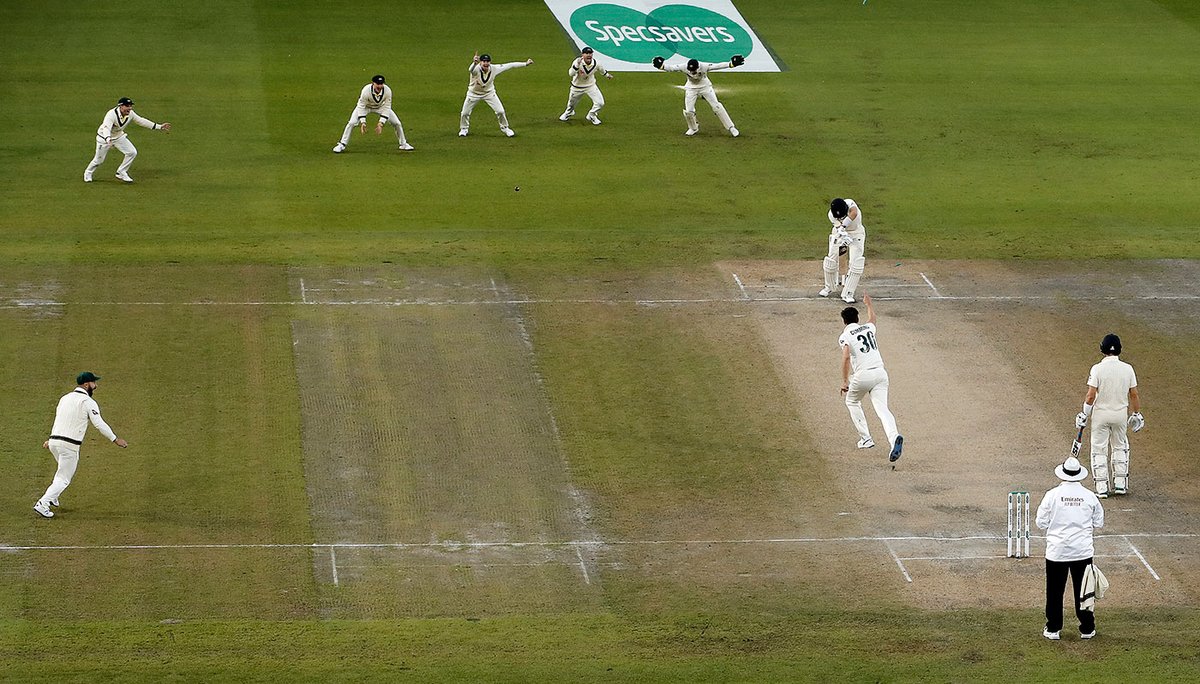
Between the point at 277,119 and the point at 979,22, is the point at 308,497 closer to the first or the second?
the point at 277,119

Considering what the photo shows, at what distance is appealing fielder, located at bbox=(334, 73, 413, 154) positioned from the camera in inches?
1403

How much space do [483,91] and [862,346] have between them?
17498 mm

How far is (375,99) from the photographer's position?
3584 centimetres

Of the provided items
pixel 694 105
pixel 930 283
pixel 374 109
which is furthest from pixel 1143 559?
pixel 374 109

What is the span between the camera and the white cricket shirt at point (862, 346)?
21.8 meters

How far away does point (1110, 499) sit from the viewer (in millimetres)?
21609

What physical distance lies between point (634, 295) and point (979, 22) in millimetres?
21790

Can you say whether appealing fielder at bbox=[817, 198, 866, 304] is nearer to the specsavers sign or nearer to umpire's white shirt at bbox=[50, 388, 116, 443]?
umpire's white shirt at bbox=[50, 388, 116, 443]

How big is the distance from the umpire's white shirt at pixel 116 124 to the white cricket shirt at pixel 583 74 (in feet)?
30.3

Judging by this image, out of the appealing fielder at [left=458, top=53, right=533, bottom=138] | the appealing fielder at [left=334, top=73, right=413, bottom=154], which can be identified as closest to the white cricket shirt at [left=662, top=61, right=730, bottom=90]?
Answer: the appealing fielder at [left=458, top=53, right=533, bottom=138]

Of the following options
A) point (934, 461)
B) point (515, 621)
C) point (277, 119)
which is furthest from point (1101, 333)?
point (277, 119)

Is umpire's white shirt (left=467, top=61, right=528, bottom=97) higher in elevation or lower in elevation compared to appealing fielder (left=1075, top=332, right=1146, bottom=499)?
lower

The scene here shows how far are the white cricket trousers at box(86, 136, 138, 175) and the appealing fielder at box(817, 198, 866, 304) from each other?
14.3m

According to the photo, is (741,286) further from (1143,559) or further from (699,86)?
(1143,559)
